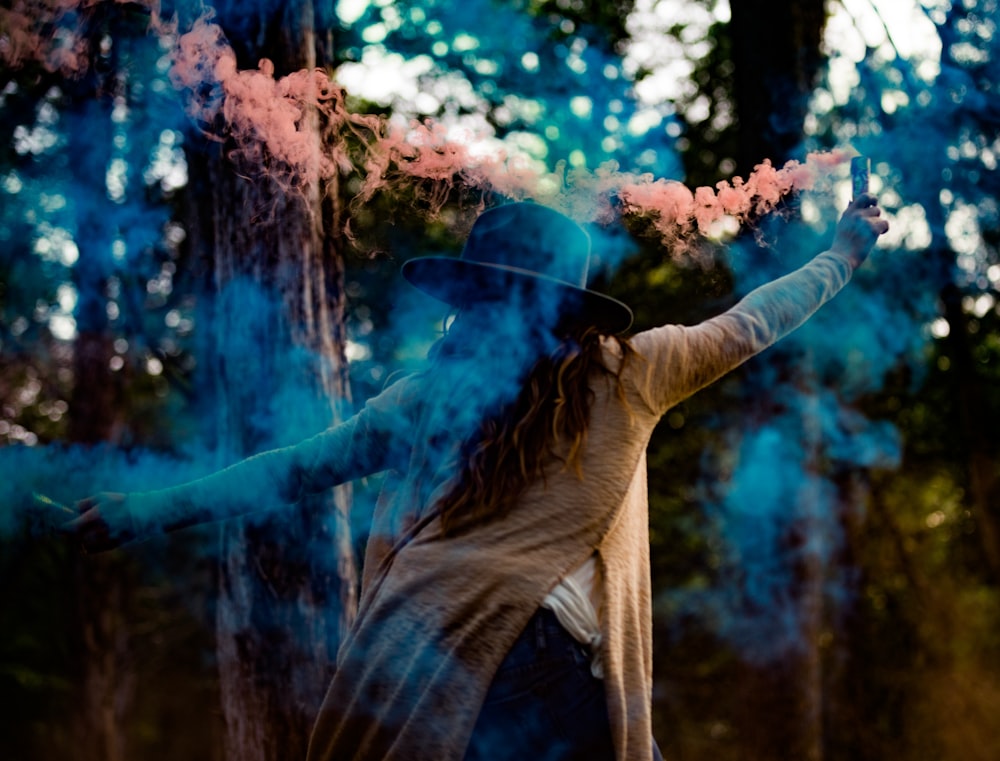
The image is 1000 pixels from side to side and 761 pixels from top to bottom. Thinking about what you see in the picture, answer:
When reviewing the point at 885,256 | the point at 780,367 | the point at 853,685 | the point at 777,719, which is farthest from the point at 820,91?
the point at 853,685

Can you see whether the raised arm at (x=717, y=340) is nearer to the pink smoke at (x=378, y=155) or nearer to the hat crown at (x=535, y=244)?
the hat crown at (x=535, y=244)

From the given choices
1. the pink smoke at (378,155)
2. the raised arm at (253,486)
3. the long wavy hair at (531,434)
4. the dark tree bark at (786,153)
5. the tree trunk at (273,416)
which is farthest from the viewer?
the dark tree bark at (786,153)

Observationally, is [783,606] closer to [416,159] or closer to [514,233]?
[416,159]

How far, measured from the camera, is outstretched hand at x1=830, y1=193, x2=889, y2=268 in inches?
98.2

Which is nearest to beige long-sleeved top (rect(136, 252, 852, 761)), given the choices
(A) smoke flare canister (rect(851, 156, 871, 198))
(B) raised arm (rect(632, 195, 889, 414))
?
(B) raised arm (rect(632, 195, 889, 414))

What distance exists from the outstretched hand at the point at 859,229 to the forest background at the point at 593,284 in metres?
0.48

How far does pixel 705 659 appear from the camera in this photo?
1026 cm

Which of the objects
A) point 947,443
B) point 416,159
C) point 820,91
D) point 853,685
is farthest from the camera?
point 853,685

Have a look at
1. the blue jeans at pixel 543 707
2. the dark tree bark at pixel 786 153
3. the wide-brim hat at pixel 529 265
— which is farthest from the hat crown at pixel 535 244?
the dark tree bark at pixel 786 153

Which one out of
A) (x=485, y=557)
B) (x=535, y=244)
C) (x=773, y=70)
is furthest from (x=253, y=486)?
(x=773, y=70)

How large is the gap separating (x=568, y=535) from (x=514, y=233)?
28.4 inches

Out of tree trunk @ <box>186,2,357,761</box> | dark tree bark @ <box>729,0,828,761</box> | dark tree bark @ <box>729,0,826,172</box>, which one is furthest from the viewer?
dark tree bark @ <box>729,0,826,172</box>

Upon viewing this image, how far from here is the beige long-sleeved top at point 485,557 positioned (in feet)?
6.49

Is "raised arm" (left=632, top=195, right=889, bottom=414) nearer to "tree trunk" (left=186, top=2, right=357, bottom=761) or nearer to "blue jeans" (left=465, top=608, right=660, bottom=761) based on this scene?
"blue jeans" (left=465, top=608, right=660, bottom=761)
